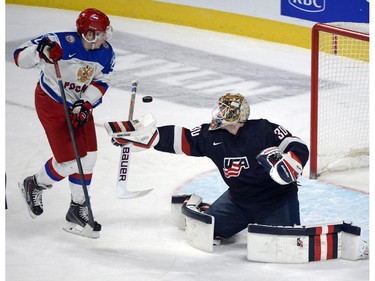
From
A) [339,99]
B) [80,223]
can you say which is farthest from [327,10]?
[80,223]

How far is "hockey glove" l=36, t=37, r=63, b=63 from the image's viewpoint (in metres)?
5.20

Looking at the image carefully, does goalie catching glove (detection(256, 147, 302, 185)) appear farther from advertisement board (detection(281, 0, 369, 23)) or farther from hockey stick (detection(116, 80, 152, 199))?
advertisement board (detection(281, 0, 369, 23))

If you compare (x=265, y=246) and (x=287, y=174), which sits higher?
(x=287, y=174)

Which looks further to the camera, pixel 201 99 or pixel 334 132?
pixel 201 99

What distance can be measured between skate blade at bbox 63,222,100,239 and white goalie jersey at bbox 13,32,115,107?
575 millimetres

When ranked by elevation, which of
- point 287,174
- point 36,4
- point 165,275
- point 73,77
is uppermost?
point 36,4

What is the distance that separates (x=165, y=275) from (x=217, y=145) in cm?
69

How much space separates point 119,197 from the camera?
5.41 metres

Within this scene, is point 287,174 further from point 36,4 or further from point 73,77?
point 36,4

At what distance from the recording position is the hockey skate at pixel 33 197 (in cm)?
561

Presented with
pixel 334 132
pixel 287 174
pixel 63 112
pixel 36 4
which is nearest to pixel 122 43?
pixel 36 4

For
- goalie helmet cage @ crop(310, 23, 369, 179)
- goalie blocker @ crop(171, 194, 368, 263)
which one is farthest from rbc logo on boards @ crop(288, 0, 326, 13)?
goalie blocker @ crop(171, 194, 368, 263)

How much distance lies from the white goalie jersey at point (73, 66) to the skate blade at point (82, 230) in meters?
0.58

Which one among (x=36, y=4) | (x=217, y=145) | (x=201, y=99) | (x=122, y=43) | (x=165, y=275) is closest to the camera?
(x=165, y=275)
